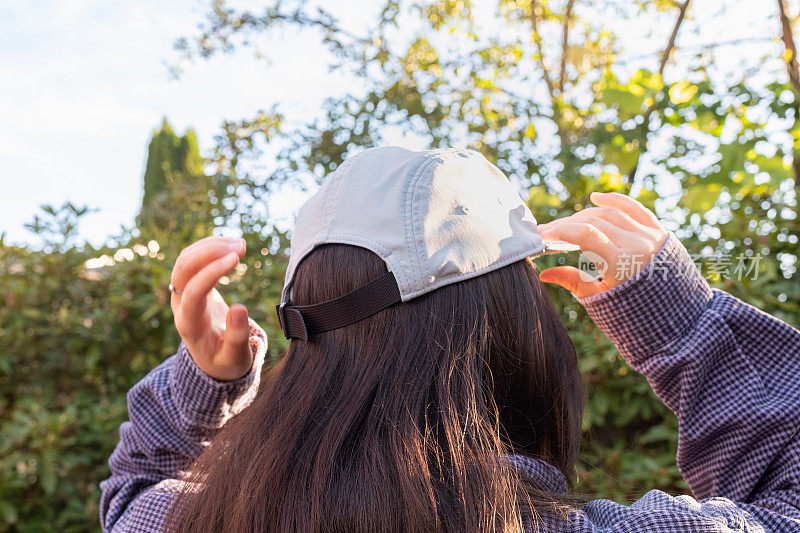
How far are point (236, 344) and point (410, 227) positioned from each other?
1.50 feet

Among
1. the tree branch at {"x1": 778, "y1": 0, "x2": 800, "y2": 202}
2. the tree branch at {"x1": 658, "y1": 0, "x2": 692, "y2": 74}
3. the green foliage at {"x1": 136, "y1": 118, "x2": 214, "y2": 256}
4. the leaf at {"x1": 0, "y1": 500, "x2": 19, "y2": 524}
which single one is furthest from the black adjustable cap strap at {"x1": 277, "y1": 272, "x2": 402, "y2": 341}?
the tree branch at {"x1": 658, "y1": 0, "x2": 692, "y2": 74}

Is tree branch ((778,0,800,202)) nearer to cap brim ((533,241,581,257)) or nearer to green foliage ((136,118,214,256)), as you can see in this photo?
cap brim ((533,241,581,257))

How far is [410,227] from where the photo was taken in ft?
3.11

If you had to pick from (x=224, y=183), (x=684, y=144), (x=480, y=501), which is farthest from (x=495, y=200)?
(x=224, y=183)

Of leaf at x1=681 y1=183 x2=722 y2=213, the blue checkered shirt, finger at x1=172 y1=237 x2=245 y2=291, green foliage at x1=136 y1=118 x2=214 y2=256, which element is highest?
Result: green foliage at x1=136 y1=118 x2=214 y2=256

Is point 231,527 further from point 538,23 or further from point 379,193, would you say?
point 538,23

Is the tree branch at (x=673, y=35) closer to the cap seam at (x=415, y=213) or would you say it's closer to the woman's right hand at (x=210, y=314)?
the cap seam at (x=415, y=213)

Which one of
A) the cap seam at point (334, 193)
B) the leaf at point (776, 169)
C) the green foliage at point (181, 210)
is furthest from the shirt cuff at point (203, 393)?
the leaf at point (776, 169)

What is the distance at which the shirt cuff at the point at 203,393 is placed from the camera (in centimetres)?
121

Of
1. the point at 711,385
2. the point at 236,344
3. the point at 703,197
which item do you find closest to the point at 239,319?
the point at 236,344

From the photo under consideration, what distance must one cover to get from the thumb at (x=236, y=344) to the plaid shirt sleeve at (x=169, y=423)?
3 cm

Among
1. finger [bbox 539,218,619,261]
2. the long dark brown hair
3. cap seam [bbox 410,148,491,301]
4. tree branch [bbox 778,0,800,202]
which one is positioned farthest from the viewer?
tree branch [bbox 778,0,800,202]

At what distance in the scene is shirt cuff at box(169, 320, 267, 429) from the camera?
1.21 m

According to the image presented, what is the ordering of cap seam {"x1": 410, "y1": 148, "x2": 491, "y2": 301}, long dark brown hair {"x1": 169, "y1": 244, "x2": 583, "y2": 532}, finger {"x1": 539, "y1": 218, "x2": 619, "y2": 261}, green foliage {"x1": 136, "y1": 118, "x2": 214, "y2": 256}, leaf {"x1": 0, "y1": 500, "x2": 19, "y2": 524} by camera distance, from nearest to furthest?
long dark brown hair {"x1": 169, "y1": 244, "x2": 583, "y2": 532} → cap seam {"x1": 410, "y1": 148, "x2": 491, "y2": 301} → finger {"x1": 539, "y1": 218, "x2": 619, "y2": 261} → leaf {"x1": 0, "y1": 500, "x2": 19, "y2": 524} → green foliage {"x1": 136, "y1": 118, "x2": 214, "y2": 256}
